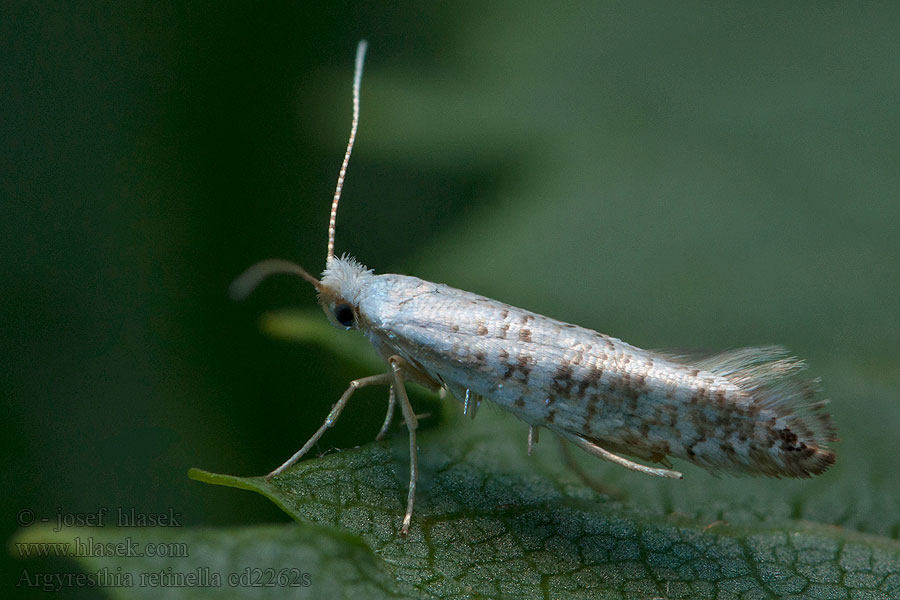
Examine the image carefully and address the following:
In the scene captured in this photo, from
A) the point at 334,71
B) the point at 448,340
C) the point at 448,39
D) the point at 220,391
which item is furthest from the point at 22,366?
the point at 448,39

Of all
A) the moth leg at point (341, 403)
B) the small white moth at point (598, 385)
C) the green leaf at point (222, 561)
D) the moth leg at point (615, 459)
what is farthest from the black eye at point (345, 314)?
the green leaf at point (222, 561)

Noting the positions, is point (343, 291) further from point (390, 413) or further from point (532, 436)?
point (532, 436)

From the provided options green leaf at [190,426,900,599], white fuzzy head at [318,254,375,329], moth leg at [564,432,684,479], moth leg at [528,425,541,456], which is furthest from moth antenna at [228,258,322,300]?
moth leg at [564,432,684,479]

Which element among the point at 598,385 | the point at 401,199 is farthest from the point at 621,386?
the point at 401,199

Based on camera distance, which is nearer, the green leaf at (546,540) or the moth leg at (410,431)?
the green leaf at (546,540)

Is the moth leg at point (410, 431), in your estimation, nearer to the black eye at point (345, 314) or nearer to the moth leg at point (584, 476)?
the black eye at point (345, 314)

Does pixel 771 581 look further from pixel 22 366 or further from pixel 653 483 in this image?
pixel 22 366

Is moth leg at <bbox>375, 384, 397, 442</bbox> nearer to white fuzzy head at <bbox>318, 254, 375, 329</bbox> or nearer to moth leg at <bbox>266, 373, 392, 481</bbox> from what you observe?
moth leg at <bbox>266, 373, 392, 481</bbox>
